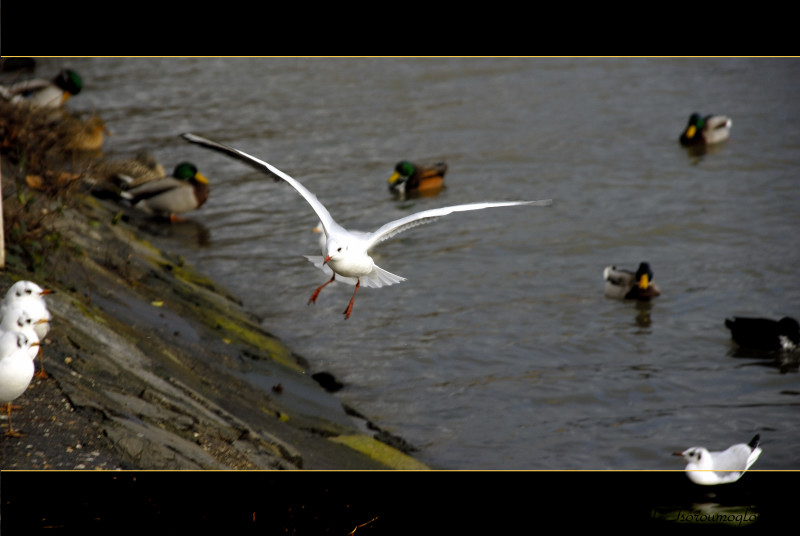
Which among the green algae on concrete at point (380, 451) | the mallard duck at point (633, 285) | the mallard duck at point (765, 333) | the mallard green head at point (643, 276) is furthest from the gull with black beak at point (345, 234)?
the mallard green head at point (643, 276)

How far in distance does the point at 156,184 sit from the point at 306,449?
27.5ft

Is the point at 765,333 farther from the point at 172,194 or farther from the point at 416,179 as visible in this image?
the point at 172,194

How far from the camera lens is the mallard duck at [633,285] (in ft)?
36.2

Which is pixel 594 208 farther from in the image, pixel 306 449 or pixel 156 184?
pixel 306 449

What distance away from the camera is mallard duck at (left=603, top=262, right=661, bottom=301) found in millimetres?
11023

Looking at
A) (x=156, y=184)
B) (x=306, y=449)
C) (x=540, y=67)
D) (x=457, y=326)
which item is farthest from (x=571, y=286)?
(x=540, y=67)

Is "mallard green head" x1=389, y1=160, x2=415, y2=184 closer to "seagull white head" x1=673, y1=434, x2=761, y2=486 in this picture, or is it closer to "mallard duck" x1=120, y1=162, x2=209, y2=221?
"mallard duck" x1=120, y1=162, x2=209, y2=221

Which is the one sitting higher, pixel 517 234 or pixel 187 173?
pixel 517 234

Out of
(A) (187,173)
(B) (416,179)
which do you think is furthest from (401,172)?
(A) (187,173)

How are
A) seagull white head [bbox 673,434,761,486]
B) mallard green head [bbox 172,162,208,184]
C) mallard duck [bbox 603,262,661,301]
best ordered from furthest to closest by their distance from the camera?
mallard green head [bbox 172,162,208,184] → mallard duck [bbox 603,262,661,301] → seagull white head [bbox 673,434,761,486]

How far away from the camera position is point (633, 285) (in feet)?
36.2

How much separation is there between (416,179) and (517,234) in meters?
2.48

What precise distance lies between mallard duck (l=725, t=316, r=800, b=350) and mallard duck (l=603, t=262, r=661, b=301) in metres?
1.23

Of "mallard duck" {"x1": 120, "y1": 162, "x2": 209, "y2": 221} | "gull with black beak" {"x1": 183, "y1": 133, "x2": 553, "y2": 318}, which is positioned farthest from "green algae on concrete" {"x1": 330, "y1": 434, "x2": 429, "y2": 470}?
"mallard duck" {"x1": 120, "y1": 162, "x2": 209, "y2": 221}
